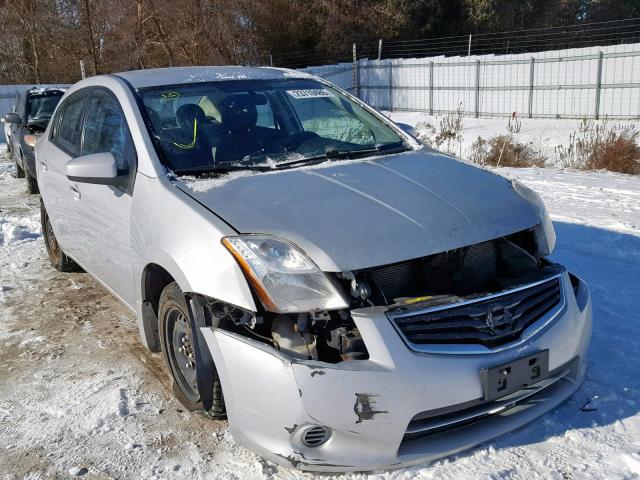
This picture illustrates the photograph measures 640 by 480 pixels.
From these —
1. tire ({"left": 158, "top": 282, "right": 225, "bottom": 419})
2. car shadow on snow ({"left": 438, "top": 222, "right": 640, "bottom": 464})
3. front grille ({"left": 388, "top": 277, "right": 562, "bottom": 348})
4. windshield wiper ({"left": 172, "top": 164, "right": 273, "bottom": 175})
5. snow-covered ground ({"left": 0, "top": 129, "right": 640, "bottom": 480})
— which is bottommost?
snow-covered ground ({"left": 0, "top": 129, "right": 640, "bottom": 480})

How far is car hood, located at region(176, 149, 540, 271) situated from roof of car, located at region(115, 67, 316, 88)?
1065mm

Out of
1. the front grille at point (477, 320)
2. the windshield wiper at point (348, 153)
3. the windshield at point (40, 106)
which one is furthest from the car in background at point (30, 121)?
the front grille at point (477, 320)

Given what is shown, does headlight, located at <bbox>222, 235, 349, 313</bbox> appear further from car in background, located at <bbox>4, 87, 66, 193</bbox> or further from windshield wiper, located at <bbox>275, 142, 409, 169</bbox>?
car in background, located at <bbox>4, 87, 66, 193</bbox>

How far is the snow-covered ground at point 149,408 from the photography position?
2.68 meters

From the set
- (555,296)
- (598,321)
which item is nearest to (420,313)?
(555,296)

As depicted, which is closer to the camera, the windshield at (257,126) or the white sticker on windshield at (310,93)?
the windshield at (257,126)

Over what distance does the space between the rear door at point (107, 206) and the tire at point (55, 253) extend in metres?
1.07

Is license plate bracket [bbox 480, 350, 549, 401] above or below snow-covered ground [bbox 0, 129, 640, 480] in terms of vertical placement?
above

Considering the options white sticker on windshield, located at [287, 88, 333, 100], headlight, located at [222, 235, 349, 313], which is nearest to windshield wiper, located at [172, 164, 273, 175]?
headlight, located at [222, 235, 349, 313]

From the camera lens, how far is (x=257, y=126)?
3832 mm

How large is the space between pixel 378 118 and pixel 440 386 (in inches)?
96.6

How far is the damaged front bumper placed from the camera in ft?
7.80

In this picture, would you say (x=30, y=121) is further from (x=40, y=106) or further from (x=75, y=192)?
(x=75, y=192)

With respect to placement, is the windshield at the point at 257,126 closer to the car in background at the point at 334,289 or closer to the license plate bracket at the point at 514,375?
the car in background at the point at 334,289
